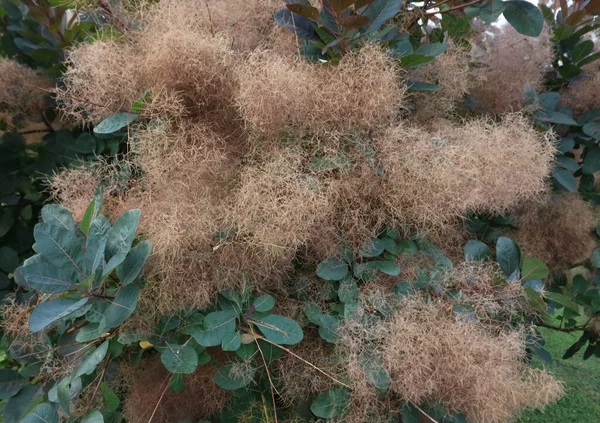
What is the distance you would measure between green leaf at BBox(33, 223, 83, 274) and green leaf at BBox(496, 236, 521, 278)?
2.54ft

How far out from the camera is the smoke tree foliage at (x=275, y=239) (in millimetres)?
788

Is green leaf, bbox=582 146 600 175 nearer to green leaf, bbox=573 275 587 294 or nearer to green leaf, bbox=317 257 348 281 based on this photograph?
green leaf, bbox=573 275 587 294

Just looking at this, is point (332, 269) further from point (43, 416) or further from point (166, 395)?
point (43, 416)

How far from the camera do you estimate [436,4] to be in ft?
3.56

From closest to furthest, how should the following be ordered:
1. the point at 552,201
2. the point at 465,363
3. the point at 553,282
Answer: the point at 465,363 → the point at 552,201 → the point at 553,282

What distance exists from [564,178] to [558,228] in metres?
0.15

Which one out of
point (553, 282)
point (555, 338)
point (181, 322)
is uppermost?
point (181, 322)

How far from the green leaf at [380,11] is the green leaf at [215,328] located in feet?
1.96

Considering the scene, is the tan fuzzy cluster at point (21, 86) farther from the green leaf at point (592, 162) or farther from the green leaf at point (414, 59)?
the green leaf at point (592, 162)

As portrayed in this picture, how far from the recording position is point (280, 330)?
0.80 m

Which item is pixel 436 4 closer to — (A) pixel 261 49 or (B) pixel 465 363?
(A) pixel 261 49

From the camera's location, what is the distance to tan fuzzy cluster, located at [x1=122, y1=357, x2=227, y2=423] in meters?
0.93

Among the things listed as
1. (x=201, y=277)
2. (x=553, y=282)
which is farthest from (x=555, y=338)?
(x=201, y=277)

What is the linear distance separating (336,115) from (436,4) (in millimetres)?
415
